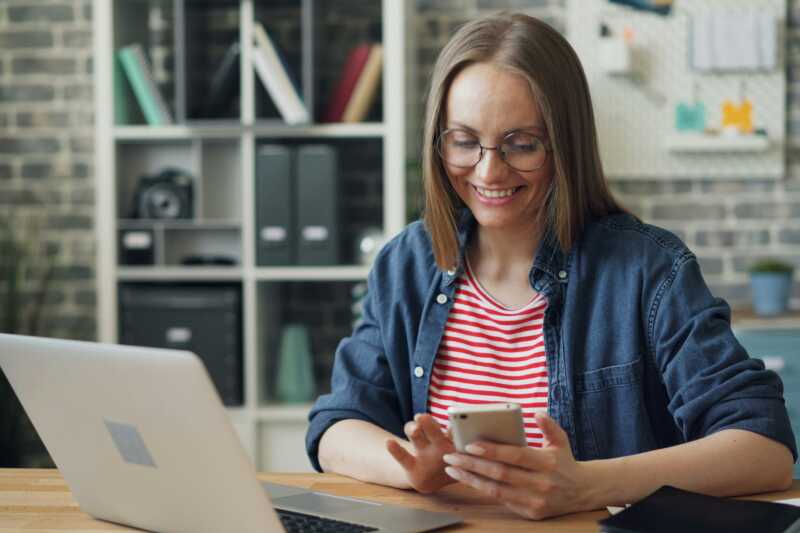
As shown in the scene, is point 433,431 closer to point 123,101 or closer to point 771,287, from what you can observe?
point 771,287

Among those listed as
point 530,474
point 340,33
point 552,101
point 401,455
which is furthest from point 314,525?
point 340,33

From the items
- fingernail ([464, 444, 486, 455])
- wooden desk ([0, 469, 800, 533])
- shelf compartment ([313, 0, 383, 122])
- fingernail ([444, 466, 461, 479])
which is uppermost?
shelf compartment ([313, 0, 383, 122])

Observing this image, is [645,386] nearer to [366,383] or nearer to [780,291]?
[366,383]

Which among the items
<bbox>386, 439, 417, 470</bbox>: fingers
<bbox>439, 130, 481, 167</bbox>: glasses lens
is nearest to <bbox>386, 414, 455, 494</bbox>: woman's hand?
<bbox>386, 439, 417, 470</bbox>: fingers

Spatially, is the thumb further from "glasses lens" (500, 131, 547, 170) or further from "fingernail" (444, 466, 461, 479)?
"glasses lens" (500, 131, 547, 170)

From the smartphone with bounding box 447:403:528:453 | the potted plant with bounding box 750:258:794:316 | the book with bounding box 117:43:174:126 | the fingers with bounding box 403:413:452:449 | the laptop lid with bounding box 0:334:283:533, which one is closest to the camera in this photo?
the laptop lid with bounding box 0:334:283:533

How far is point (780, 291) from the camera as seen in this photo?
11.0 feet

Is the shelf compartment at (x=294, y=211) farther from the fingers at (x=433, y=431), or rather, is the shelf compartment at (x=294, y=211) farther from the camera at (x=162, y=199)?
the fingers at (x=433, y=431)

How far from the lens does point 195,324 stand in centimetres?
341

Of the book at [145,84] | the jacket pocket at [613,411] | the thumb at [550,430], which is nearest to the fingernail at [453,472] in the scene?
the thumb at [550,430]

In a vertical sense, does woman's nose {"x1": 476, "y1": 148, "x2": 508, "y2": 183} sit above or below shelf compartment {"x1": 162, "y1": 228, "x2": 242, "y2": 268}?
above

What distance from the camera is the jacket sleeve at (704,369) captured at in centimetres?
149

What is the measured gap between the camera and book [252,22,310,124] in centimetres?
337

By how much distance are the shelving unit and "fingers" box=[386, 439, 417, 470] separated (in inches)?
79.9
